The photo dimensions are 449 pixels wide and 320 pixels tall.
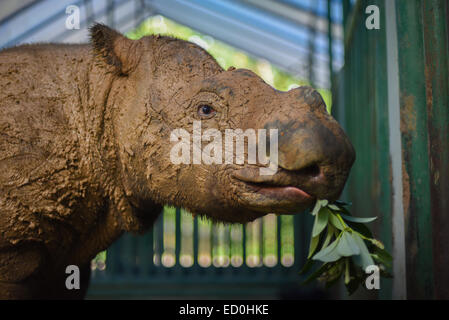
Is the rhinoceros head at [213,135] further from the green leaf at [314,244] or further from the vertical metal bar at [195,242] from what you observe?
the vertical metal bar at [195,242]

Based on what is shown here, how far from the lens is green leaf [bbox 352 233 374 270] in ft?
7.55

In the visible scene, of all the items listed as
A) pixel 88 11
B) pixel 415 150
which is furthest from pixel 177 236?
pixel 415 150

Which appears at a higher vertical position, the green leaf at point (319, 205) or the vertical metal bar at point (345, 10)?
the vertical metal bar at point (345, 10)

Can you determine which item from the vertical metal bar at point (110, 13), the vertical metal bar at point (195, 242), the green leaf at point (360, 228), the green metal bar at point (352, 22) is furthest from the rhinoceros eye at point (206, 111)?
the vertical metal bar at point (110, 13)

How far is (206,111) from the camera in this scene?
2.49 metres

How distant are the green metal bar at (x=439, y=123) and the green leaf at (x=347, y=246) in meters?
0.71

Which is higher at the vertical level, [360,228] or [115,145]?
[115,145]

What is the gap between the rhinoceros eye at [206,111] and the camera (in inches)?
97.4

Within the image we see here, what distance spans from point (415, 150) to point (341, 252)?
1.04 m

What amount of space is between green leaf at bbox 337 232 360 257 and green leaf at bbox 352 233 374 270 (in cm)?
5

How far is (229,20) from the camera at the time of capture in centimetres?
905

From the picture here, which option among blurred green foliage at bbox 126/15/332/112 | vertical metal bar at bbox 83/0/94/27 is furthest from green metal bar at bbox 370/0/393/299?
vertical metal bar at bbox 83/0/94/27

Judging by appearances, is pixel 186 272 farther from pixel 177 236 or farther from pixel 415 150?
pixel 415 150
